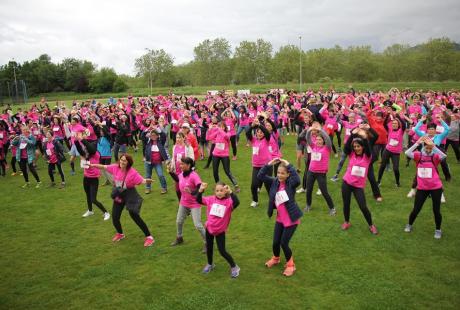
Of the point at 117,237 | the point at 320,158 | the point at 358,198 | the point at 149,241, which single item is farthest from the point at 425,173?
the point at 117,237

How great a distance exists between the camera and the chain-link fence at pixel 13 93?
48.3 m

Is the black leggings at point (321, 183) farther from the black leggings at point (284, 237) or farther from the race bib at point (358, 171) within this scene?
the black leggings at point (284, 237)

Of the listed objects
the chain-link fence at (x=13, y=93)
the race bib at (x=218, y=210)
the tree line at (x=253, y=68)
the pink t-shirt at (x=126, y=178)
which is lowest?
the race bib at (x=218, y=210)

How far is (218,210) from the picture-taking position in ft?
19.3

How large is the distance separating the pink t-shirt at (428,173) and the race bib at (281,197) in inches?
121

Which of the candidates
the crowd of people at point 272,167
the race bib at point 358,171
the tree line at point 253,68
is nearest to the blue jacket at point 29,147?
the crowd of people at point 272,167

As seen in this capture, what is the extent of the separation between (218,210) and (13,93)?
55284 mm

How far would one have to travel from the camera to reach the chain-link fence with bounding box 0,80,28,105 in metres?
48.3

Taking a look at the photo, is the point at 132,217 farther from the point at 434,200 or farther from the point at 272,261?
the point at 434,200

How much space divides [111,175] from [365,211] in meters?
5.54

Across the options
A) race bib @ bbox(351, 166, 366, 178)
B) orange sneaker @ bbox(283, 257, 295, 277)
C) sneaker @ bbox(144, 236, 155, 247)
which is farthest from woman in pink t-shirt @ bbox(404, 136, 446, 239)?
sneaker @ bbox(144, 236, 155, 247)

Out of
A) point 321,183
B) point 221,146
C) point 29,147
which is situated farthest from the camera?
point 29,147

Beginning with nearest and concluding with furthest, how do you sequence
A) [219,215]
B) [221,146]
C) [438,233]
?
[219,215]
[438,233]
[221,146]

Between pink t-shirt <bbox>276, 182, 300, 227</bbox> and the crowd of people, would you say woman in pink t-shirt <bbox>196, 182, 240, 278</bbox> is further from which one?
pink t-shirt <bbox>276, 182, 300, 227</bbox>
